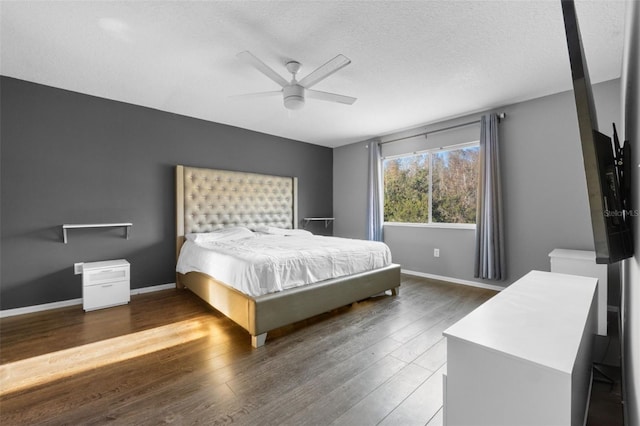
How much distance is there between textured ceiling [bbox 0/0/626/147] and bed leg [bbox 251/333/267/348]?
241cm

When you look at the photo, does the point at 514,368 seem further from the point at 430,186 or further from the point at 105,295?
the point at 430,186

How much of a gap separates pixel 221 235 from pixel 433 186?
3.36 meters

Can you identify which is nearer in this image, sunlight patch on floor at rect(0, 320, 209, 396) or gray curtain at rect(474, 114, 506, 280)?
sunlight patch on floor at rect(0, 320, 209, 396)

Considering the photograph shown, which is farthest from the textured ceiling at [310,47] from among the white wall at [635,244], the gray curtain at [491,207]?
the white wall at [635,244]

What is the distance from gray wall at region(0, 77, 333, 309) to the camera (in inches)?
115

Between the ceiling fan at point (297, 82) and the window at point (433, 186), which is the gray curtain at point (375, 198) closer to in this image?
the window at point (433, 186)

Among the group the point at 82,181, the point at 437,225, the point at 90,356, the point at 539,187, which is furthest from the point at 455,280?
the point at 82,181

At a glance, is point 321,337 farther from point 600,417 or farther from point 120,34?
point 120,34

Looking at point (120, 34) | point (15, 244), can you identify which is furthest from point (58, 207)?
point (120, 34)

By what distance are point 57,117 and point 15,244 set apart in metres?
1.44

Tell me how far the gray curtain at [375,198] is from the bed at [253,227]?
141 centimetres

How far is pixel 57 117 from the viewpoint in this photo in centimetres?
312

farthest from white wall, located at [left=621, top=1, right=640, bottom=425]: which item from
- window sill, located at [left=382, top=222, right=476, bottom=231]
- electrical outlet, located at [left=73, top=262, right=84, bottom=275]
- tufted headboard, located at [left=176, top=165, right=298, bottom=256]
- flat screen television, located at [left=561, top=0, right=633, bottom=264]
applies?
electrical outlet, located at [left=73, top=262, right=84, bottom=275]

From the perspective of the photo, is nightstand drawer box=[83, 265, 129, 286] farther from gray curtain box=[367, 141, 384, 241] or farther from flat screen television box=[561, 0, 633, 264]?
flat screen television box=[561, 0, 633, 264]
